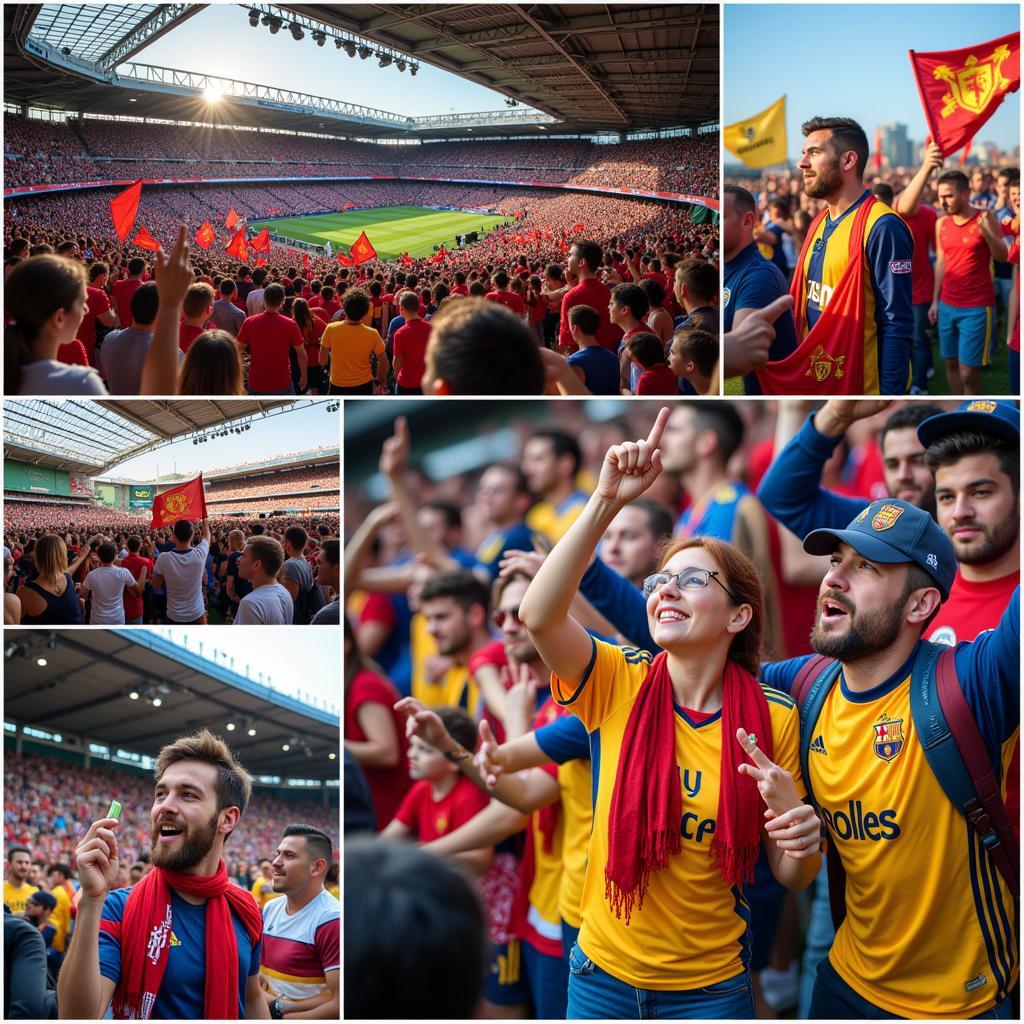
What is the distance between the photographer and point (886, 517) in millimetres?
2715

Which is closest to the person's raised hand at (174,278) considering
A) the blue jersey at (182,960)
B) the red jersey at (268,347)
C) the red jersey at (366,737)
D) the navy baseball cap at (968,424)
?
the red jersey at (268,347)

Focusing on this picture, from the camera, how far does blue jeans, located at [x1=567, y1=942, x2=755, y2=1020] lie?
98.0 inches

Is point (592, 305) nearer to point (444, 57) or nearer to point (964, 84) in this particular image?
point (444, 57)

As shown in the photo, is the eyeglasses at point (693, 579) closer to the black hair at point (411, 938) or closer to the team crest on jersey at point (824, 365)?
the team crest on jersey at point (824, 365)

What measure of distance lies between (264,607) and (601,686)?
53.2 inches

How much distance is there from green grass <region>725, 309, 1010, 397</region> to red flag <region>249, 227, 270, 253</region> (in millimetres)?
1719

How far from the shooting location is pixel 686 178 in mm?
3516

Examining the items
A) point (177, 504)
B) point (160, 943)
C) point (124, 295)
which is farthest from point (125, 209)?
point (160, 943)

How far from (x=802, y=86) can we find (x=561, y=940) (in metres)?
2.92

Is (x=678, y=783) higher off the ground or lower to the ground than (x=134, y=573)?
lower

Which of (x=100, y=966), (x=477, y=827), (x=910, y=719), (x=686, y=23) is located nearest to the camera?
(x=910, y=719)

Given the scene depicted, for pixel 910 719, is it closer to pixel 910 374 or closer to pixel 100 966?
pixel 910 374

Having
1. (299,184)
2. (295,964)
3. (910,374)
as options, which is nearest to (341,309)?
(299,184)

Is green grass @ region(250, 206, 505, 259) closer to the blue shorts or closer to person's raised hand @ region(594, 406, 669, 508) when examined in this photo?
person's raised hand @ region(594, 406, 669, 508)
